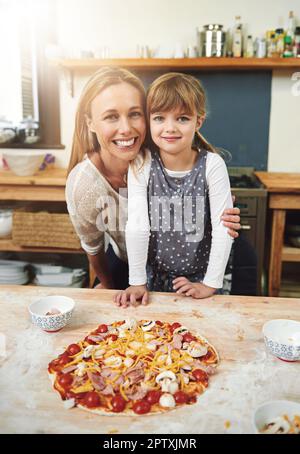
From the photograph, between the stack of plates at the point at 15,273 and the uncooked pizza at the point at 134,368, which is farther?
the stack of plates at the point at 15,273

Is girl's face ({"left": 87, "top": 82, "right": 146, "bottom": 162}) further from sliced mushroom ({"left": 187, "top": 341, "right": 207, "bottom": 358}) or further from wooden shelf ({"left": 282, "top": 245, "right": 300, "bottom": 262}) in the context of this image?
wooden shelf ({"left": 282, "top": 245, "right": 300, "bottom": 262})

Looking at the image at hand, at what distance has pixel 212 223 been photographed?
4.99ft

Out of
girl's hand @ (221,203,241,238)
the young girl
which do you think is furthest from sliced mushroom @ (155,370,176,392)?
girl's hand @ (221,203,241,238)

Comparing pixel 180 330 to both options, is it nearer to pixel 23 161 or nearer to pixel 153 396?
pixel 153 396

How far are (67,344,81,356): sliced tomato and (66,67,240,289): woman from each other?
705 millimetres

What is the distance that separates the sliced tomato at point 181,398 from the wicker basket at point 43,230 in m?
1.28

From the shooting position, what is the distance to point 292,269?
7.02 feet

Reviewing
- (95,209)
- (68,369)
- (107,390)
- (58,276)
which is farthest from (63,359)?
(58,276)

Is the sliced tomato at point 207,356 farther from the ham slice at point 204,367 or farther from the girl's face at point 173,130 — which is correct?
the girl's face at point 173,130

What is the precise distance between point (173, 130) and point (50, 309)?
27.5 inches

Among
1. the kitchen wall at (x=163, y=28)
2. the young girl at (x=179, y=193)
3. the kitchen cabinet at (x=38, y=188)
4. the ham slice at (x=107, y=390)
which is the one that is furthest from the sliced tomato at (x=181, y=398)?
the kitchen wall at (x=163, y=28)

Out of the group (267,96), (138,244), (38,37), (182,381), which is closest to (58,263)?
(138,244)

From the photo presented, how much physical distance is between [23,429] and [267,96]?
1561mm

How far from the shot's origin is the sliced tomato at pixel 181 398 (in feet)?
2.69
